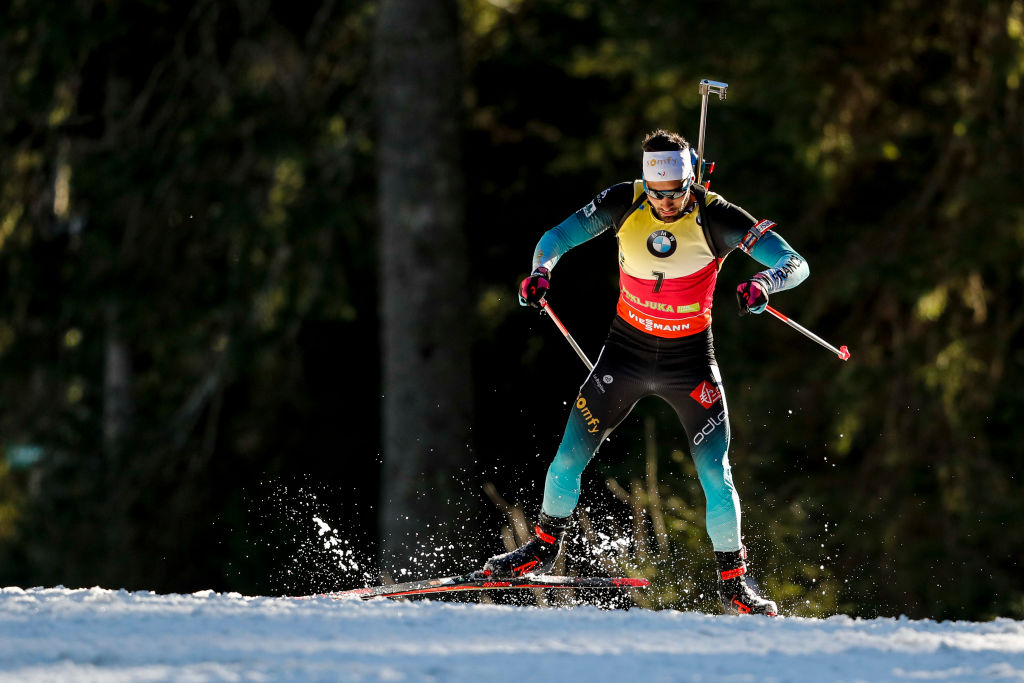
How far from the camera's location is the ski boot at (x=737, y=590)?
15.5 ft

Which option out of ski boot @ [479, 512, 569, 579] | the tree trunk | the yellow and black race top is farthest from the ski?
the tree trunk

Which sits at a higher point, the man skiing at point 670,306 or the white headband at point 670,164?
the white headband at point 670,164

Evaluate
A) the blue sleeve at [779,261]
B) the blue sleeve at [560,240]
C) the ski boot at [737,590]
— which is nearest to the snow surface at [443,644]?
the ski boot at [737,590]

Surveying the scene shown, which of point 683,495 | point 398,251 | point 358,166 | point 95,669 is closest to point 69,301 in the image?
point 358,166

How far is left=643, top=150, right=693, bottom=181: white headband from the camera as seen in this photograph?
169 inches

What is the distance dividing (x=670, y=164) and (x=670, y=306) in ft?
1.65

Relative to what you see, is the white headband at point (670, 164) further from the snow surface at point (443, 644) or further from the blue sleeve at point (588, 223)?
the snow surface at point (443, 644)

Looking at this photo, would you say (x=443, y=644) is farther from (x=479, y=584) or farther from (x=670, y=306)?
(x=479, y=584)

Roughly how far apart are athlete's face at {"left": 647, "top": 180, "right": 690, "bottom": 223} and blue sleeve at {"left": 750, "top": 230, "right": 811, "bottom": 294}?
30 cm

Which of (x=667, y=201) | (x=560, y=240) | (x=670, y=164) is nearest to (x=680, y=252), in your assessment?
(x=667, y=201)

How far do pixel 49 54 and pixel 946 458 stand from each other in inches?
303

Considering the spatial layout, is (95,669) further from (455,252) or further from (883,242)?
(883,242)

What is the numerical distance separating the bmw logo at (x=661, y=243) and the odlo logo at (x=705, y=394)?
51 cm

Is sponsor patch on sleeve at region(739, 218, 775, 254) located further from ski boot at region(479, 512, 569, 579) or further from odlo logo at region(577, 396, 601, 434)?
ski boot at region(479, 512, 569, 579)
